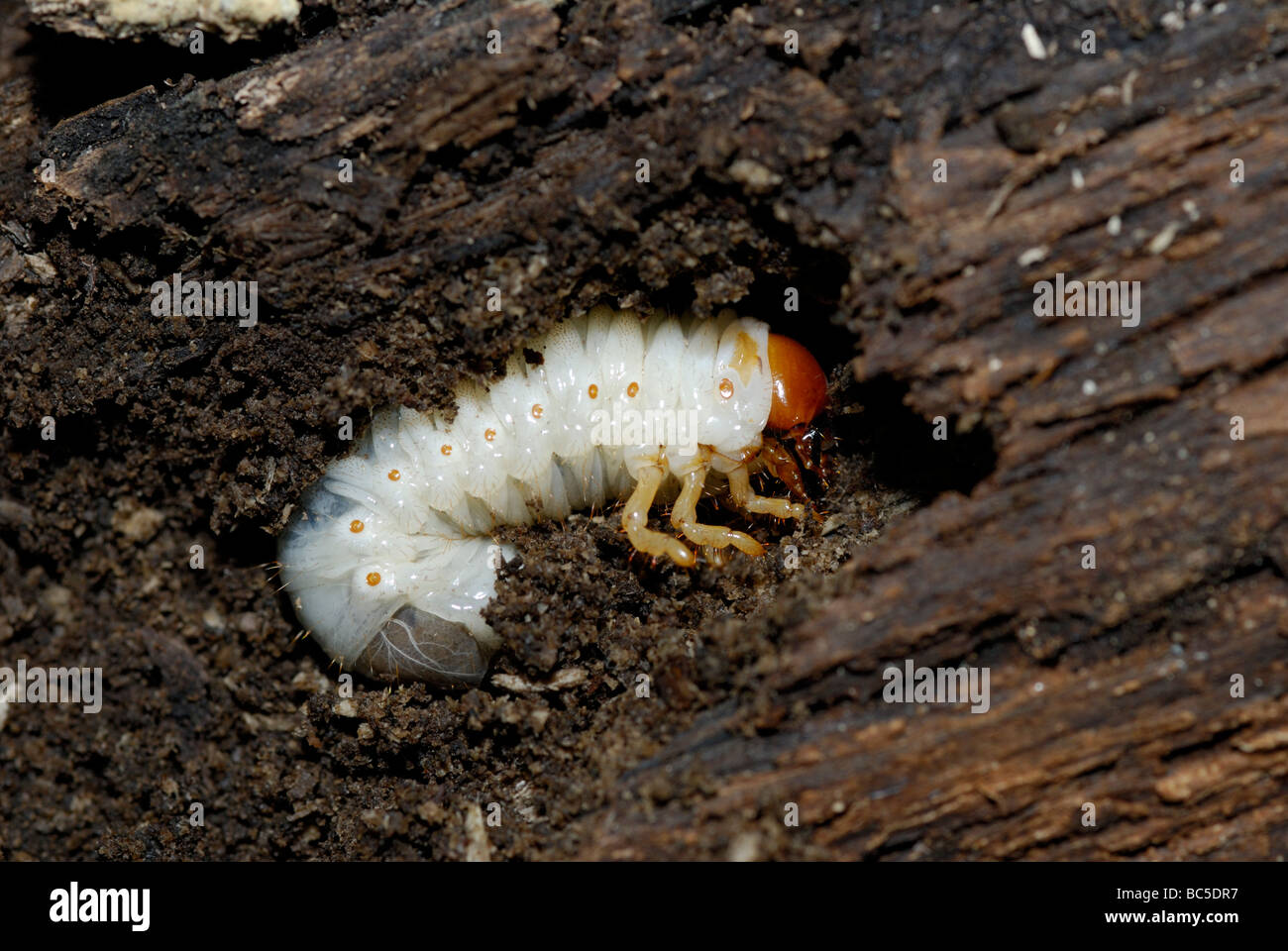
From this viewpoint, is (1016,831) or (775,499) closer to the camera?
(1016,831)

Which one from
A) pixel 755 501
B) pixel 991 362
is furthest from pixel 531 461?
pixel 991 362

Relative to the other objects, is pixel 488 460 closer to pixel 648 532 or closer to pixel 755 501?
pixel 648 532

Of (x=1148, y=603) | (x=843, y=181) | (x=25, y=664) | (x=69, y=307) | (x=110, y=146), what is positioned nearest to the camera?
(x=1148, y=603)

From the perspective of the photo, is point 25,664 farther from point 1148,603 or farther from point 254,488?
point 1148,603

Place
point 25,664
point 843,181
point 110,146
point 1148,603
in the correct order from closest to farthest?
1. point 1148,603
2. point 843,181
3. point 110,146
4. point 25,664

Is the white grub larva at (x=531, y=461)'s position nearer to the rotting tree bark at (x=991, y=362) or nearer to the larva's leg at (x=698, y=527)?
the larva's leg at (x=698, y=527)

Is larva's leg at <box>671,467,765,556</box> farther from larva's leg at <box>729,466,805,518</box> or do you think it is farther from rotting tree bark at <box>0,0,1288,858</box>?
rotting tree bark at <box>0,0,1288,858</box>

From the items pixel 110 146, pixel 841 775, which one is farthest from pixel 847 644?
pixel 110 146
